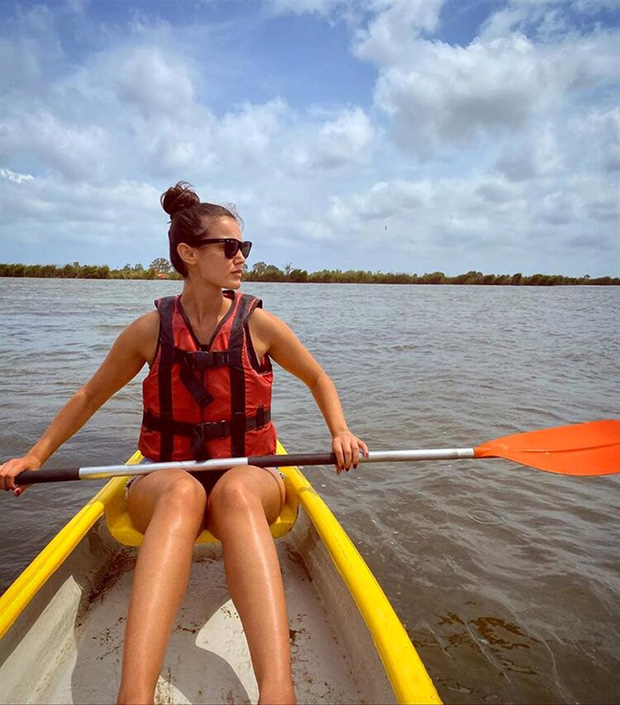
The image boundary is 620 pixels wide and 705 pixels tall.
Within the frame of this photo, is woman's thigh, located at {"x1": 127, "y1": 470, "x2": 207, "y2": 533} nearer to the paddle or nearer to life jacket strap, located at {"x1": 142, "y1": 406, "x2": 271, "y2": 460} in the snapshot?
the paddle

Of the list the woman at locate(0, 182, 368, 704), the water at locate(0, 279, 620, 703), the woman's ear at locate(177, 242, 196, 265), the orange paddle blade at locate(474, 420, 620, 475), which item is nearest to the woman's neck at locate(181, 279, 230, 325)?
the woman at locate(0, 182, 368, 704)

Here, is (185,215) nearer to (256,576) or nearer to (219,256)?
(219,256)

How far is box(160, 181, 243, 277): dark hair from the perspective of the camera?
7.18 ft

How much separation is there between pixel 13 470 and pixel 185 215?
1235 mm

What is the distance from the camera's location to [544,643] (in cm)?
235

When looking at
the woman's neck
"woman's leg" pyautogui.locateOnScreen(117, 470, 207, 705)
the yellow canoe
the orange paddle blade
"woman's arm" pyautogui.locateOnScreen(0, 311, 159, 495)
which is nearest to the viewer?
"woman's leg" pyautogui.locateOnScreen(117, 470, 207, 705)

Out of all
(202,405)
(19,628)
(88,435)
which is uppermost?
(202,405)

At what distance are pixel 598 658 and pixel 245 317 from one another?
216 cm

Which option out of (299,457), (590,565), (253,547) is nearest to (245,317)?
(299,457)

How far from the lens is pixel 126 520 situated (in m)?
2.28

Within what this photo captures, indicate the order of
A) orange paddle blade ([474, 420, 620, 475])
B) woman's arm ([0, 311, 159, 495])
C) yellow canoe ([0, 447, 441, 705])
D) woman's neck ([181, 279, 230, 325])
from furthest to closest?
orange paddle blade ([474, 420, 620, 475]), woman's neck ([181, 279, 230, 325]), woman's arm ([0, 311, 159, 495]), yellow canoe ([0, 447, 441, 705])

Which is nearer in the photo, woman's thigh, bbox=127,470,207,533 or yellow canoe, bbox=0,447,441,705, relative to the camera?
yellow canoe, bbox=0,447,441,705

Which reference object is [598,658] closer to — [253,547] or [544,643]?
[544,643]

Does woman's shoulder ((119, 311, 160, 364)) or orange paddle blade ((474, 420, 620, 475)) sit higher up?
woman's shoulder ((119, 311, 160, 364))
